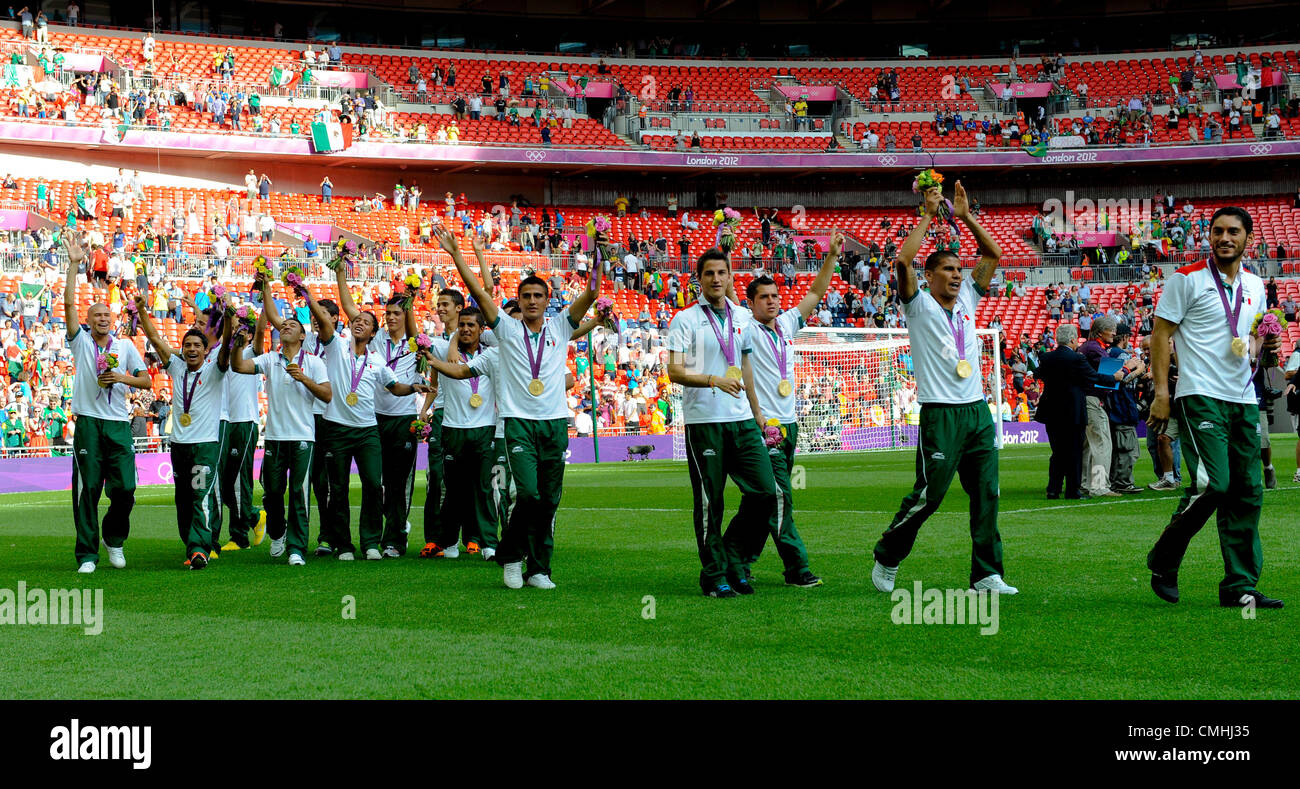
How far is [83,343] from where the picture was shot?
35.8 feet

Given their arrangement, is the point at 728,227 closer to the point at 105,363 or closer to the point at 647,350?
the point at 105,363

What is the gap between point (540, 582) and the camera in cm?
923

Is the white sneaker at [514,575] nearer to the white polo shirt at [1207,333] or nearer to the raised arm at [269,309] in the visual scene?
the raised arm at [269,309]

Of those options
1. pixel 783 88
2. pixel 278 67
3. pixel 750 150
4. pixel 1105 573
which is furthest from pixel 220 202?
pixel 1105 573

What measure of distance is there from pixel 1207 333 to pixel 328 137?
133 feet

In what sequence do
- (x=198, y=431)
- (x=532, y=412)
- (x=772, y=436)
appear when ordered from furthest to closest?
(x=198, y=431) < (x=532, y=412) < (x=772, y=436)

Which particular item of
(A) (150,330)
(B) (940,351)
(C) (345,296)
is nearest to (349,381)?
(C) (345,296)

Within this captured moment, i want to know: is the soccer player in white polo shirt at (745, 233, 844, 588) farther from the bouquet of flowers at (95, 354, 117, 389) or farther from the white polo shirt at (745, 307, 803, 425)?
the bouquet of flowers at (95, 354, 117, 389)

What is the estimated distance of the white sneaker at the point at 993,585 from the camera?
818 cm

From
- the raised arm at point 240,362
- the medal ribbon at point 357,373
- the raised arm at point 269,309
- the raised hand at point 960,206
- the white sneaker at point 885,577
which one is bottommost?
the white sneaker at point 885,577

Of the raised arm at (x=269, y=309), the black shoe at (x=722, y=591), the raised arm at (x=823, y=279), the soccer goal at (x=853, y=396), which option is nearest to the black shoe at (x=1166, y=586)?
the black shoe at (x=722, y=591)

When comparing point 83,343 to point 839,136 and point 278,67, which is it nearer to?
point 278,67

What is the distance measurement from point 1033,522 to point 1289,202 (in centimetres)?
4372

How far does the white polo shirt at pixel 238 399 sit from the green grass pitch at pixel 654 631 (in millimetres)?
1293
